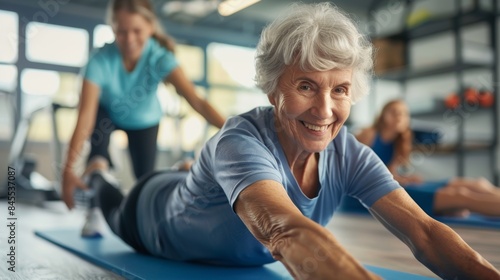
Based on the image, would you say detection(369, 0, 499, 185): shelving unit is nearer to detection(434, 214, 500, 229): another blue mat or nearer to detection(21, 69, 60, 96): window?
detection(434, 214, 500, 229): another blue mat

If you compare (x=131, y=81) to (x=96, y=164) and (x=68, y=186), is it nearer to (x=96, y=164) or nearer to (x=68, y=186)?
(x=96, y=164)

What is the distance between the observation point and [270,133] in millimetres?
1087

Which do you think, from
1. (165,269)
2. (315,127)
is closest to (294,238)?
(315,127)

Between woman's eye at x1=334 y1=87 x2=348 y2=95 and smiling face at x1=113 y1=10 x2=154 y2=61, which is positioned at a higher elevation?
smiling face at x1=113 y1=10 x2=154 y2=61

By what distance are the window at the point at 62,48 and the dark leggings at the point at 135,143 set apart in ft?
12.1

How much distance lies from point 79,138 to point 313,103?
1.20 meters

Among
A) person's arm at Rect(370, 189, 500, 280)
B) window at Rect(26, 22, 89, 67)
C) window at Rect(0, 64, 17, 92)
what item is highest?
window at Rect(26, 22, 89, 67)

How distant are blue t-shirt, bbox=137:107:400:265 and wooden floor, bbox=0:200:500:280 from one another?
202 mm

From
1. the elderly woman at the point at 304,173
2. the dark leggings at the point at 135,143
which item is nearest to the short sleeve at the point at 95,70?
the dark leggings at the point at 135,143

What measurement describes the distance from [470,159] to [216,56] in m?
3.30

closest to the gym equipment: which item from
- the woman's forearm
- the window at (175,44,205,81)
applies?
the window at (175,44,205,81)

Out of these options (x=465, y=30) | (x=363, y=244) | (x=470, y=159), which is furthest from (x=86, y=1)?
(x=363, y=244)

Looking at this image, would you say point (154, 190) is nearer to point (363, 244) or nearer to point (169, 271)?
point (169, 271)

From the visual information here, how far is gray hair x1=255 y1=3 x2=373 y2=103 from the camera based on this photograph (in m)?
0.93
